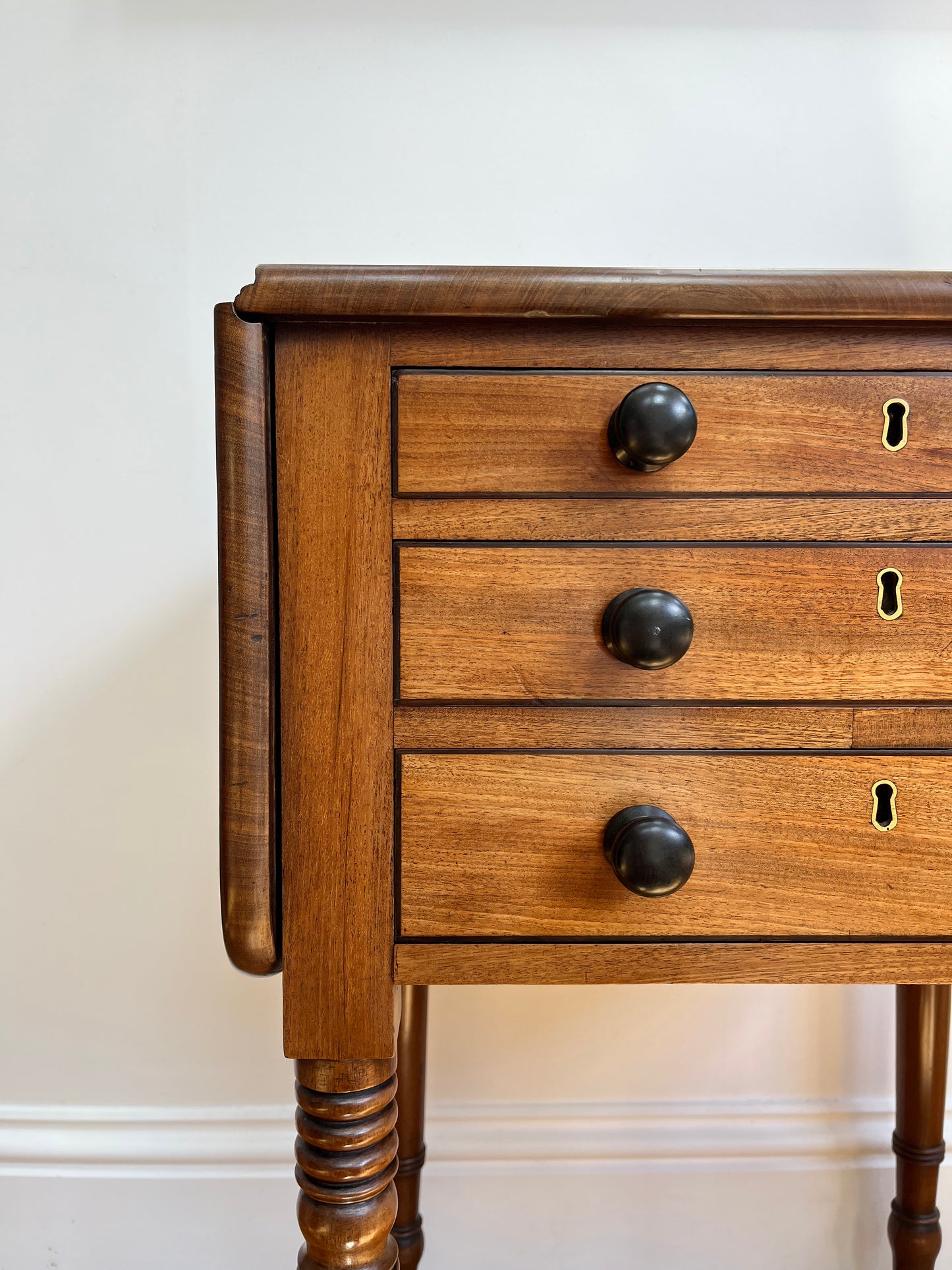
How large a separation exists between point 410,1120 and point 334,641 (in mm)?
521

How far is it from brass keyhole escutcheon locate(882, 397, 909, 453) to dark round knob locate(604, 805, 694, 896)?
215mm

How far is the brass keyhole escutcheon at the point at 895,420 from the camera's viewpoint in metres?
0.42

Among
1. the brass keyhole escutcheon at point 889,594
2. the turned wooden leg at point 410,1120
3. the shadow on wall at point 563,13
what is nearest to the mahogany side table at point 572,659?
the brass keyhole escutcheon at point 889,594

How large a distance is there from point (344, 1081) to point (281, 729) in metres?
0.18

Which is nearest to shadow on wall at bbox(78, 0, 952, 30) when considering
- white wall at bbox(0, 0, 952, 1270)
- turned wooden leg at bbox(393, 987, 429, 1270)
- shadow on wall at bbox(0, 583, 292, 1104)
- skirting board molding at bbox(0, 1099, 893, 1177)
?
white wall at bbox(0, 0, 952, 1270)

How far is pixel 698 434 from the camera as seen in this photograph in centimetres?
41

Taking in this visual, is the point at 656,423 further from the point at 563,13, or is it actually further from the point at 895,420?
the point at 563,13

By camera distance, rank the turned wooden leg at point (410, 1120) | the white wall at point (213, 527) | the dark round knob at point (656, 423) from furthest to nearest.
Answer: the white wall at point (213, 527) → the turned wooden leg at point (410, 1120) → the dark round knob at point (656, 423)

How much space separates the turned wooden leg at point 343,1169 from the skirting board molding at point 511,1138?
0.45 m

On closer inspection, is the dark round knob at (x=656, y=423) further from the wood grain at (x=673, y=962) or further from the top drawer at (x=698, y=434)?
the wood grain at (x=673, y=962)

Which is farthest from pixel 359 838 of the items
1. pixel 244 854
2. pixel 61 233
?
pixel 61 233

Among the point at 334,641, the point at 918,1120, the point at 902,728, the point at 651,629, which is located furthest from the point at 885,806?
the point at 918,1120

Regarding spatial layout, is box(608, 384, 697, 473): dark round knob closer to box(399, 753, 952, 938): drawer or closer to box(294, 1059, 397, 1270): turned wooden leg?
box(399, 753, 952, 938): drawer

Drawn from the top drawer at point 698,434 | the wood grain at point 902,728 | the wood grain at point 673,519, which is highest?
the top drawer at point 698,434
